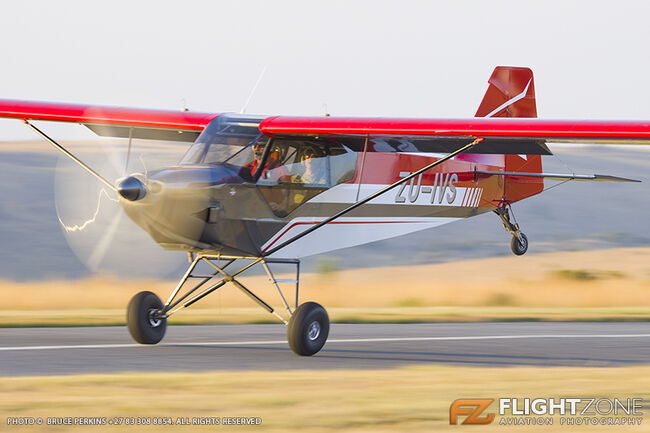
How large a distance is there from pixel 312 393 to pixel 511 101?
400 inches

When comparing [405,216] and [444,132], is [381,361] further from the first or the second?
[405,216]

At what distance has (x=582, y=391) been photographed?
338 inches

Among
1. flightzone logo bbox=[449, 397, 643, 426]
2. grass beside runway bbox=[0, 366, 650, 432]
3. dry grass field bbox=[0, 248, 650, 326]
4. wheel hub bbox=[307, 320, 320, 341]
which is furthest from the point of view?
dry grass field bbox=[0, 248, 650, 326]

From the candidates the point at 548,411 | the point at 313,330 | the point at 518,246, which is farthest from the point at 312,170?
the point at 518,246

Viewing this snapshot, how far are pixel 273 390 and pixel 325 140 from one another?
178 inches

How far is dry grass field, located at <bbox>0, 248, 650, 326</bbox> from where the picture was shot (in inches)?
703

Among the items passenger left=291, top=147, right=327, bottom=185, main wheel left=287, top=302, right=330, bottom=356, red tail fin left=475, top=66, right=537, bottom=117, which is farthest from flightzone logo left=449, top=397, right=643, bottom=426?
red tail fin left=475, top=66, right=537, bottom=117

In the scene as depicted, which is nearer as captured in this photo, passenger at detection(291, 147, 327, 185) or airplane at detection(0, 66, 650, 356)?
airplane at detection(0, 66, 650, 356)

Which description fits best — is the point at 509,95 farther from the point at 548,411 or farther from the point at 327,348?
the point at 548,411

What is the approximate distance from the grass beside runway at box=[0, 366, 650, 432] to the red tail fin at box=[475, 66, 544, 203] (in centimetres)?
718

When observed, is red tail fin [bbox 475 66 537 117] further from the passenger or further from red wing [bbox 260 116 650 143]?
the passenger

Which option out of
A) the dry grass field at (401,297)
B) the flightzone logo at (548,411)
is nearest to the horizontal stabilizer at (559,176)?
the dry grass field at (401,297)

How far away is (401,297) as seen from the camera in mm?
25156

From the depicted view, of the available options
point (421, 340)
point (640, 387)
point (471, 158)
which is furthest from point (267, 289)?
point (640, 387)
